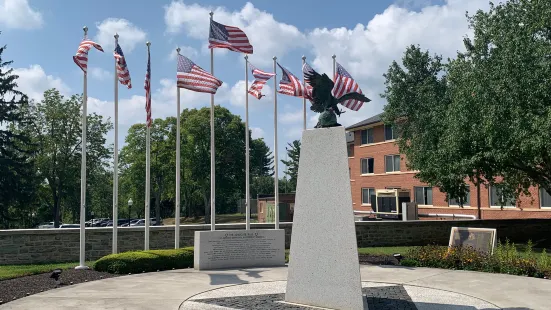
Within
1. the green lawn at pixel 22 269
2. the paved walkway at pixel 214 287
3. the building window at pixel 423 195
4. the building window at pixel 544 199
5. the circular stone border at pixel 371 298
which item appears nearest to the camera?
the circular stone border at pixel 371 298

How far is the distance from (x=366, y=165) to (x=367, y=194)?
2.83 metres

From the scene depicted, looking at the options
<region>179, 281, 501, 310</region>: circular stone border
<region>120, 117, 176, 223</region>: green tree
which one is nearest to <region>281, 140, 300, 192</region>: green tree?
<region>120, 117, 176, 223</region>: green tree

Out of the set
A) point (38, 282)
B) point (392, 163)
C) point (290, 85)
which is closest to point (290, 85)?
point (290, 85)

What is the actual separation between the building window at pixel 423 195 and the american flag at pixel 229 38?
29.3 meters

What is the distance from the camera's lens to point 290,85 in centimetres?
1759

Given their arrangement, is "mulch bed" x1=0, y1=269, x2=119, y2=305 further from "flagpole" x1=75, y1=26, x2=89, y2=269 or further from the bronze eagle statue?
the bronze eagle statue

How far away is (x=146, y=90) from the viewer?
1652cm

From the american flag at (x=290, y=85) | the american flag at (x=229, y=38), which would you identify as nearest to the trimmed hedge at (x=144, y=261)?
the american flag at (x=290, y=85)

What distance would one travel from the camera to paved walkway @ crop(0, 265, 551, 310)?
33.0ft

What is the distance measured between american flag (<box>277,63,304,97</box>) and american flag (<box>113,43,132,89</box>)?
521 cm

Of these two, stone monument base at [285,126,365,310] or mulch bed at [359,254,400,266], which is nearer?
stone monument base at [285,126,365,310]

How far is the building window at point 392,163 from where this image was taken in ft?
147

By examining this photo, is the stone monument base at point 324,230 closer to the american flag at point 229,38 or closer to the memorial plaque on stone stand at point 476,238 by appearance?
the american flag at point 229,38

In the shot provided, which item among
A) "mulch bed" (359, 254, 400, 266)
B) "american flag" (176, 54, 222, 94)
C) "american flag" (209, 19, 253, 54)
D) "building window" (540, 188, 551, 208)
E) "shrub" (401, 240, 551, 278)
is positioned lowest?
"mulch bed" (359, 254, 400, 266)
